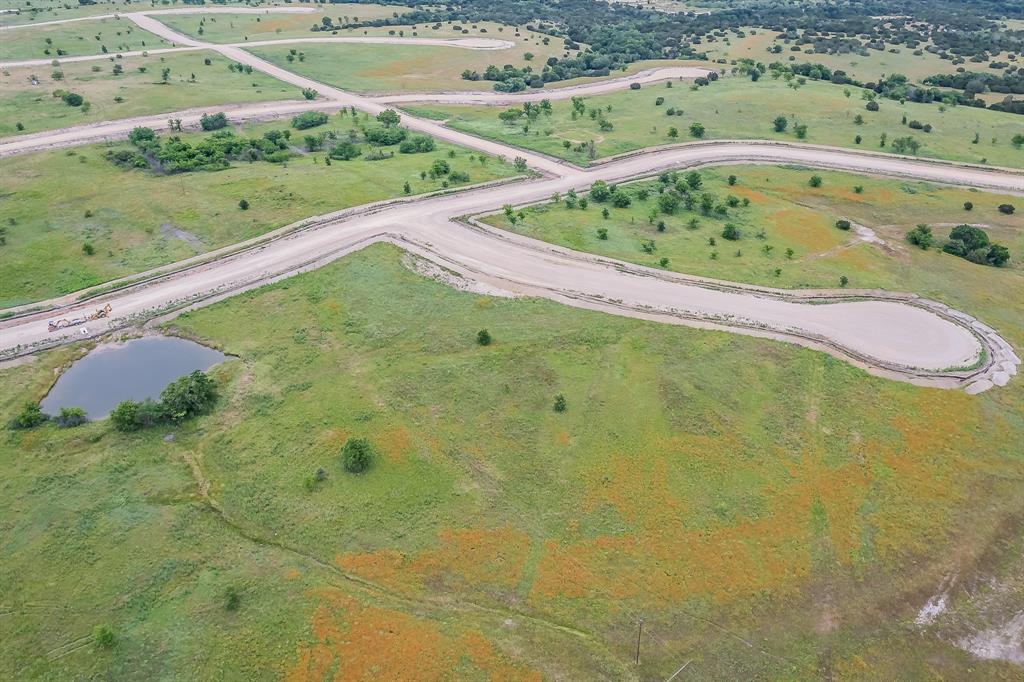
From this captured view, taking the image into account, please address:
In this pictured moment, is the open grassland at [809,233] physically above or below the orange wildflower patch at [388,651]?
above

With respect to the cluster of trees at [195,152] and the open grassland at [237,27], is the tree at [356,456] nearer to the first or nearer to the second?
the cluster of trees at [195,152]

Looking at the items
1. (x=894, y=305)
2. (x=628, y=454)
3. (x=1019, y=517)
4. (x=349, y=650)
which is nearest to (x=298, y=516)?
(x=349, y=650)

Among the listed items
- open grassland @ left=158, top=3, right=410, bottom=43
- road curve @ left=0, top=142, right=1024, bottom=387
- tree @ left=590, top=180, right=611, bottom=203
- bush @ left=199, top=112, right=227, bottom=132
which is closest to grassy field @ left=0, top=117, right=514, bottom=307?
road curve @ left=0, top=142, right=1024, bottom=387

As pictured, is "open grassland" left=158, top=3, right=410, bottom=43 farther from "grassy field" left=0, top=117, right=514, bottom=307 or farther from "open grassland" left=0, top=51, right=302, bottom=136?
"grassy field" left=0, top=117, right=514, bottom=307

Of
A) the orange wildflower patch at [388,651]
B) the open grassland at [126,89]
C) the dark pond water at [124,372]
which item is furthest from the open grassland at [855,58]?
the orange wildflower patch at [388,651]

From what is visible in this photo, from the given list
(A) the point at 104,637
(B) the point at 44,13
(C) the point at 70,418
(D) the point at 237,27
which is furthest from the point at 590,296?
(B) the point at 44,13
